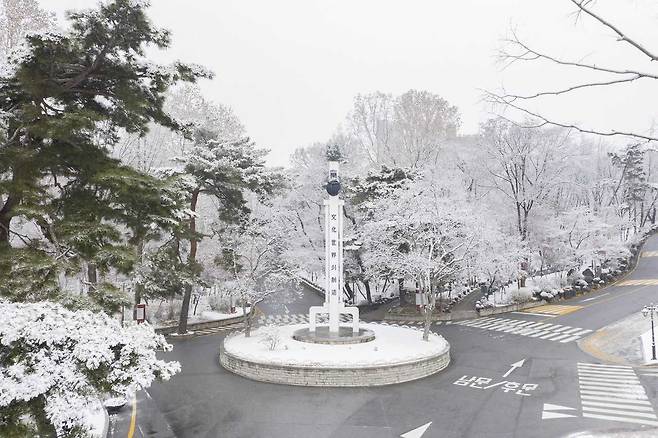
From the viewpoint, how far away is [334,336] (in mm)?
19266

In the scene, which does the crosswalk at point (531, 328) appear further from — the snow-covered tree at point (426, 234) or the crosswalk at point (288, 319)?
the crosswalk at point (288, 319)

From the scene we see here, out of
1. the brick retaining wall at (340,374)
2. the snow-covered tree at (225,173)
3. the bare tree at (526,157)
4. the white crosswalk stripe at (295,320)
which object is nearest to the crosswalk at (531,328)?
the white crosswalk stripe at (295,320)

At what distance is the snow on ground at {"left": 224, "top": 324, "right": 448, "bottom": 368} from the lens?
51.9 feet

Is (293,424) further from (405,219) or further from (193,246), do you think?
(193,246)

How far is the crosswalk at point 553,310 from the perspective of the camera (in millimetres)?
27062

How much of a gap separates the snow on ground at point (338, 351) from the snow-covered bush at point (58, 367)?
32.5 ft

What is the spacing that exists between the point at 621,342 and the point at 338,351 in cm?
1300

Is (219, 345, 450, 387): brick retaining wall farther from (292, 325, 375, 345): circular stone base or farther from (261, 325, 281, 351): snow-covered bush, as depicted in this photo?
(292, 325, 375, 345): circular stone base

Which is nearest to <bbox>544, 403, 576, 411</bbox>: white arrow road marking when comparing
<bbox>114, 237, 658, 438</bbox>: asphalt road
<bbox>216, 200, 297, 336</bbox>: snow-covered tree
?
<bbox>114, 237, 658, 438</bbox>: asphalt road

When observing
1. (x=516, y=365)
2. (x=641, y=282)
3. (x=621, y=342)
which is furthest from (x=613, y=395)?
(x=641, y=282)

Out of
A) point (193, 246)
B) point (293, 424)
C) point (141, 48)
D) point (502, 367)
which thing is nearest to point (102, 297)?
point (141, 48)

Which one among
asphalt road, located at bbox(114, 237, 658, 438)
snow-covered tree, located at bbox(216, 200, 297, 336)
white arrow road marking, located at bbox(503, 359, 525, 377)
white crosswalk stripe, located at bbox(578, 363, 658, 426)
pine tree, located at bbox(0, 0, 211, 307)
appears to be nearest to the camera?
pine tree, located at bbox(0, 0, 211, 307)

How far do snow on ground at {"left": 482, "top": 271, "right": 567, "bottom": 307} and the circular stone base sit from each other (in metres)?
13.2

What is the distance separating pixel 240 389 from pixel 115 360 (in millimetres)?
9574
